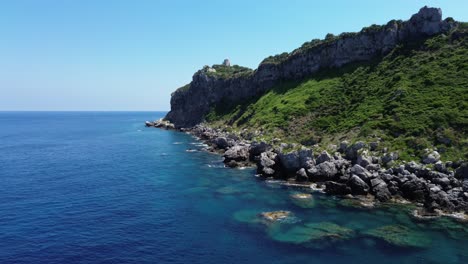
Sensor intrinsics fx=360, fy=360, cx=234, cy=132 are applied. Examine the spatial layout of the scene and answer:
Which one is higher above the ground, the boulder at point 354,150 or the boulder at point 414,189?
the boulder at point 354,150

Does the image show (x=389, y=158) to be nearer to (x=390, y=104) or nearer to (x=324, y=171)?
(x=324, y=171)

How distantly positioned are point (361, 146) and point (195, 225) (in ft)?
144

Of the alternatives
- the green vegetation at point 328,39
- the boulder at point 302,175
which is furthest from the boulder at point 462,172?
the green vegetation at point 328,39

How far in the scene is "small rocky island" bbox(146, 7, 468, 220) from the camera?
65.2 m

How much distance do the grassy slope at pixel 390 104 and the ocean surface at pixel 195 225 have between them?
25037 millimetres

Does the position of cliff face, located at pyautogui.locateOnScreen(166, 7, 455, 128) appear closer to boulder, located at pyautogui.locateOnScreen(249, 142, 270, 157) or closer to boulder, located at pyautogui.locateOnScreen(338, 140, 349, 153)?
boulder, located at pyautogui.locateOnScreen(338, 140, 349, 153)

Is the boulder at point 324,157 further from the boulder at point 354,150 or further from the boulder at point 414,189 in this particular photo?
the boulder at point 414,189

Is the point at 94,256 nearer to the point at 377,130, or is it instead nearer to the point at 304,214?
the point at 304,214

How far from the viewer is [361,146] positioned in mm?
80062

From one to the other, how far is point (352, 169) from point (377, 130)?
68.4 ft

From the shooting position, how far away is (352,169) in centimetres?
7206

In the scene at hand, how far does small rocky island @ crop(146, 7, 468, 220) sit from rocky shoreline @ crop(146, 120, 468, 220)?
148mm

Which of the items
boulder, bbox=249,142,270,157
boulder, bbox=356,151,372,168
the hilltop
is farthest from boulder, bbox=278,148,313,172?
boulder, bbox=249,142,270,157

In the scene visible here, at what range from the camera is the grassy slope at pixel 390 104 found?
78975 millimetres
